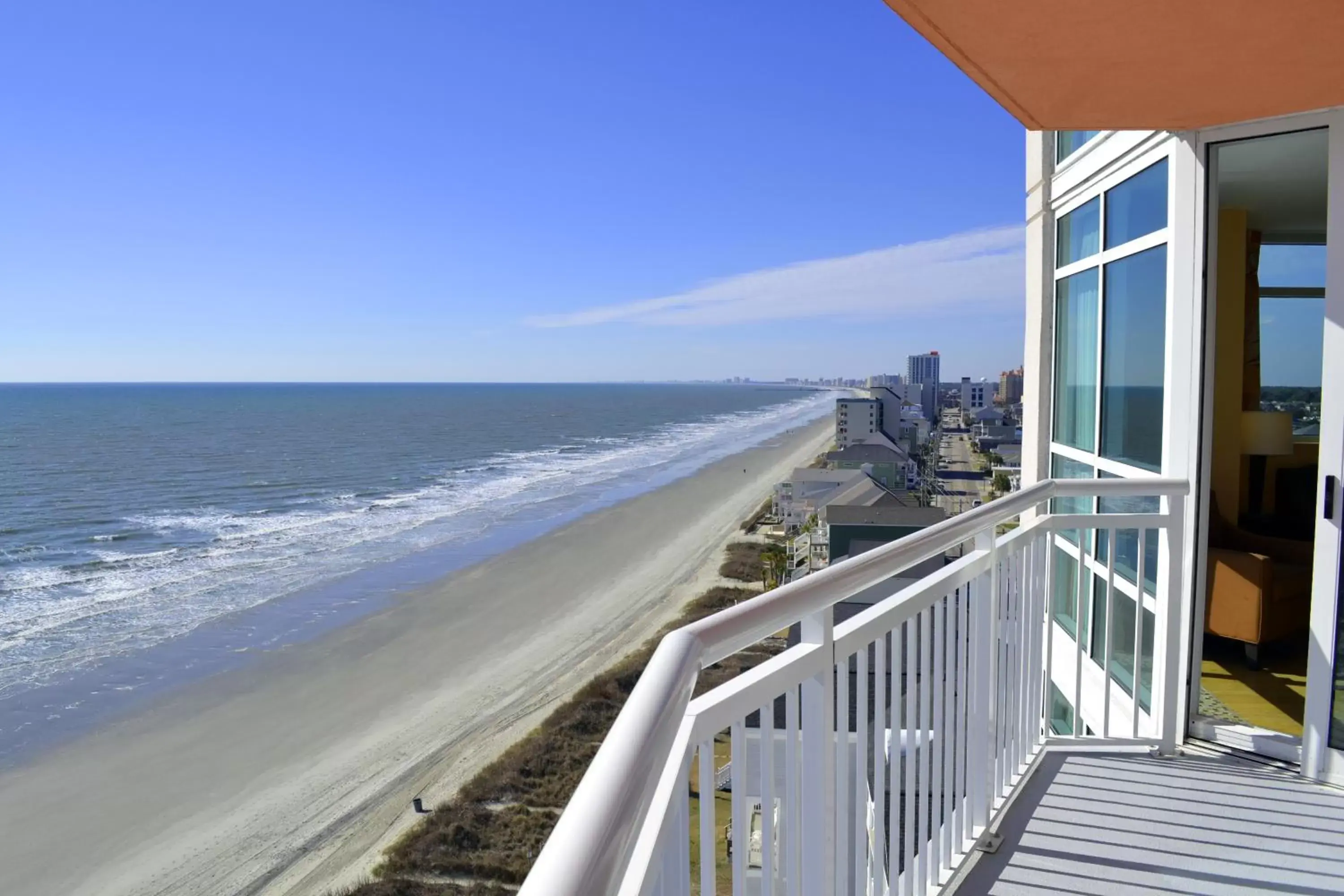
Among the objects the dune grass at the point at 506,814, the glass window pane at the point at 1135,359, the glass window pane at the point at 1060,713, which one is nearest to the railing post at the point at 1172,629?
the glass window pane at the point at 1135,359

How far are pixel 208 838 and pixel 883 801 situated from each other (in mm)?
10108

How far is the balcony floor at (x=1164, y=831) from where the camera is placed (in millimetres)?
2158

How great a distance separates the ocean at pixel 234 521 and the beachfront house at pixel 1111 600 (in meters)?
13.5

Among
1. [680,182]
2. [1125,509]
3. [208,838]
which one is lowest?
[208,838]

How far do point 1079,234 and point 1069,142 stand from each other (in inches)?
24.8

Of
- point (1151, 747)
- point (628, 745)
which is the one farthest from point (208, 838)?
point (628, 745)

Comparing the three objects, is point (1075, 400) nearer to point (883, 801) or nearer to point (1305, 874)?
point (1305, 874)

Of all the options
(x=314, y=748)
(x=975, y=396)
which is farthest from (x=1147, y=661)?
(x=975, y=396)

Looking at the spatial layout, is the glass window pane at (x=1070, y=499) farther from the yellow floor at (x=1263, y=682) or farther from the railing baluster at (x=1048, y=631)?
the railing baluster at (x=1048, y=631)

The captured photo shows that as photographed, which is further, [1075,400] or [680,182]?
[680,182]

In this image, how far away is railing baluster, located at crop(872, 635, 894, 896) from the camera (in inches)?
62.6

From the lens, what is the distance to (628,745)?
0.58m

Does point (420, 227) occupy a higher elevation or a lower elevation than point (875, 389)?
higher

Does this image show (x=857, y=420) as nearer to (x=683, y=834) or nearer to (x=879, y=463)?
(x=879, y=463)
